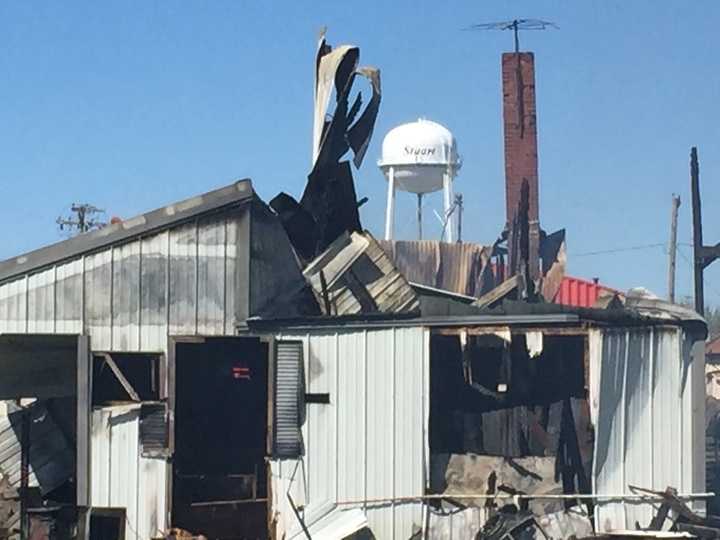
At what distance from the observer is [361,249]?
19375mm

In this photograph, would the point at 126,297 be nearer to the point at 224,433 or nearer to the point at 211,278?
the point at 211,278

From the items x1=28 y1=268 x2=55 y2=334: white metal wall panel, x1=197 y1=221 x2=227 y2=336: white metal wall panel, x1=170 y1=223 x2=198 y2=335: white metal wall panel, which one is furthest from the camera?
x1=197 y1=221 x2=227 y2=336: white metal wall panel

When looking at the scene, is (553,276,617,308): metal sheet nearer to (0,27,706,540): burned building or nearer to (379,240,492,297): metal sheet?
(379,240,492,297): metal sheet

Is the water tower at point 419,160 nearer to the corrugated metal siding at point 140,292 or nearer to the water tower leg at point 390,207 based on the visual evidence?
the water tower leg at point 390,207

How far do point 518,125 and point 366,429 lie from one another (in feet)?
68.7

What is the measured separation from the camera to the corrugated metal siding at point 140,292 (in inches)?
687

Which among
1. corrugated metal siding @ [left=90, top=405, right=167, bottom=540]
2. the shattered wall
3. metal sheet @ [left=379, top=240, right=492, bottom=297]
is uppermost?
metal sheet @ [left=379, top=240, right=492, bottom=297]

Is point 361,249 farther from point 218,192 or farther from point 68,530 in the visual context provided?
point 68,530

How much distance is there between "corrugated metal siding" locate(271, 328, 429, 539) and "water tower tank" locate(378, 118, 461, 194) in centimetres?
3249

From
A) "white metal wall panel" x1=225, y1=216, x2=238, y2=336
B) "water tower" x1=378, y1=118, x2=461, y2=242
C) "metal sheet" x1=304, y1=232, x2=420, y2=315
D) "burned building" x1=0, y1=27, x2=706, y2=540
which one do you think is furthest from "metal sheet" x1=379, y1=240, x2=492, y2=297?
"white metal wall panel" x1=225, y1=216, x2=238, y2=336

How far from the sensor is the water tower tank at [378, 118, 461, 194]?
49.4m

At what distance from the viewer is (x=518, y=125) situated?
36.6 m

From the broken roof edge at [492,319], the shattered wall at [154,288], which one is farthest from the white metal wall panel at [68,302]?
the broken roof edge at [492,319]

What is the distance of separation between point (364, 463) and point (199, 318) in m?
3.40
